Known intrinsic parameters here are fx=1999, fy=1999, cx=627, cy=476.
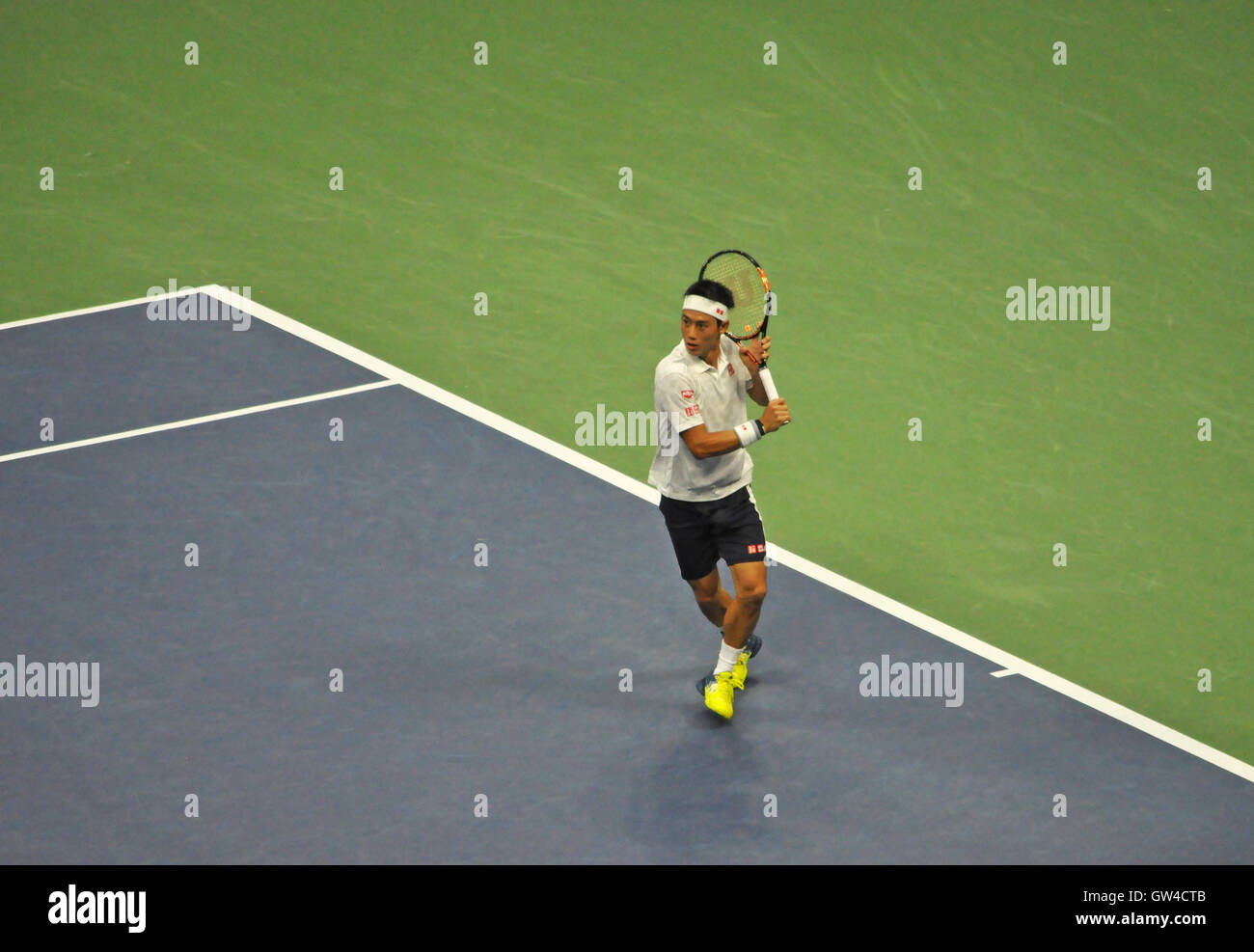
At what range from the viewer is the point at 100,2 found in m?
19.4

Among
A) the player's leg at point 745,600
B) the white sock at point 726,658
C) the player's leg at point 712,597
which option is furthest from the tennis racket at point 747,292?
the white sock at point 726,658

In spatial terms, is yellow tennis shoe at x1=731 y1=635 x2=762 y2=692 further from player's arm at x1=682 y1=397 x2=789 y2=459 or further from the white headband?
the white headband

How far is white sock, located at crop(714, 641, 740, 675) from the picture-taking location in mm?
10367

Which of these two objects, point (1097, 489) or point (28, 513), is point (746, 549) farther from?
point (28, 513)

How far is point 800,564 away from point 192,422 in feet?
13.9

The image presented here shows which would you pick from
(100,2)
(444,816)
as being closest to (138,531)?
(444,816)

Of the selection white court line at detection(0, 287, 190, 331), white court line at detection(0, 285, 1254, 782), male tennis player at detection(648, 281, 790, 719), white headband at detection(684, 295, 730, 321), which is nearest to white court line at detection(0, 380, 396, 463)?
white court line at detection(0, 285, 1254, 782)

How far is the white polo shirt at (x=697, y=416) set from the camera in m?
9.92

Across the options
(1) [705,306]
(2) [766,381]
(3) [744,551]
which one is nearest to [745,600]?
(3) [744,551]

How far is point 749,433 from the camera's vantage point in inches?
386

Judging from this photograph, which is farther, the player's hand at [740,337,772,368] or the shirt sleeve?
the player's hand at [740,337,772,368]

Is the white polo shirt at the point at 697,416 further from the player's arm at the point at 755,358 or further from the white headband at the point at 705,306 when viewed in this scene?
the white headband at the point at 705,306

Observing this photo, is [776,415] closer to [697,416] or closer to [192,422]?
[697,416]

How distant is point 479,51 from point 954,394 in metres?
6.87
